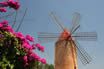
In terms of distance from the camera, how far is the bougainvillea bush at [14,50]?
11.4 feet

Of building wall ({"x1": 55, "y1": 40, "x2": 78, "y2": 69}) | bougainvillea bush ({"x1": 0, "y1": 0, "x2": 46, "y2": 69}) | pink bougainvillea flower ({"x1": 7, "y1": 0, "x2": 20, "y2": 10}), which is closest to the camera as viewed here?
bougainvillea bush ({"x1": 0, "y1": 0, "x2": 46, "y2": 69})

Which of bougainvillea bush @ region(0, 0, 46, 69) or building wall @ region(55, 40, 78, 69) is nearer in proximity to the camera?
bougainvillea bush @ region(0, 0, 46, 69)

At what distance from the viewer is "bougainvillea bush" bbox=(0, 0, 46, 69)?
3.47m

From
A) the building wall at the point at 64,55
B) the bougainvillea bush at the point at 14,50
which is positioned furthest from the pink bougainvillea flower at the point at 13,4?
the building wall at the point at 64,55

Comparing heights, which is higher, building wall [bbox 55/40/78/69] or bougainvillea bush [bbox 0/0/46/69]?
bougainvillea bush [bbox 0/0/46/69]

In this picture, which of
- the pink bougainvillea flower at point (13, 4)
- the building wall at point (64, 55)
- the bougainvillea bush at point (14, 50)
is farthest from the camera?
the building wall at point (64, 55)

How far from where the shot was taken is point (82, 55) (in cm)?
1549

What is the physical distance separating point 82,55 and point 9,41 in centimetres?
1265

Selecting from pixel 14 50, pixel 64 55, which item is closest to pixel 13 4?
pixel 14 50

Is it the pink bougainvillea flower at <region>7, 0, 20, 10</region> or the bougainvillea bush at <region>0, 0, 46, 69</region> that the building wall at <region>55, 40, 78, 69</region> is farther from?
the pink bougainvillea flower at <region>7, 0, 20, 10</region>

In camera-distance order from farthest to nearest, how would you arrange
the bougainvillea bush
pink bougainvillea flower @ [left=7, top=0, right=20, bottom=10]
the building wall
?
the building wall
pink bougainvillea flower @ [left=7, top=0, right=20, bottom=10]
the bougainvillea bush

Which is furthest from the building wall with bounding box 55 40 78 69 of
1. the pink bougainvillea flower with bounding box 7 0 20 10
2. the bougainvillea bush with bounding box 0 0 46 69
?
the pink bougainvillea flower with bounding box 7 0 20 10

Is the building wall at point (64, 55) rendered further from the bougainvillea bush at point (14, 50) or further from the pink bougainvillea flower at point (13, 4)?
the pink bougainvillea flower at point (13, 4)

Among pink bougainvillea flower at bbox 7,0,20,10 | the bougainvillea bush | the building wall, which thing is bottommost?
the building wall
